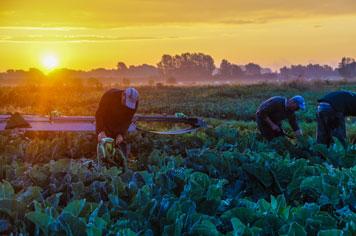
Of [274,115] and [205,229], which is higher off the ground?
[205,229]

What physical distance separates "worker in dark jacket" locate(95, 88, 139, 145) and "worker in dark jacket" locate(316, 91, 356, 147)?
381 cm

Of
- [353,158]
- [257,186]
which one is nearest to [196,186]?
[257,186]

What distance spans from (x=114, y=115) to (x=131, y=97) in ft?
1.74

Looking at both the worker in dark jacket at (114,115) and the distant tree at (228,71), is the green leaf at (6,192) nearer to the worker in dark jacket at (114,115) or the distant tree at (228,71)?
the worker in dark jacket at (114,115)

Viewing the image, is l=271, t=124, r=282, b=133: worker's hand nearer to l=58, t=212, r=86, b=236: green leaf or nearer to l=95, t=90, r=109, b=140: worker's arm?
l=95, t=90, r=109, b=140: worker's arm

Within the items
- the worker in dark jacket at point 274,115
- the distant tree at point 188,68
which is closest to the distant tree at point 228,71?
the distant tree at point 188,68

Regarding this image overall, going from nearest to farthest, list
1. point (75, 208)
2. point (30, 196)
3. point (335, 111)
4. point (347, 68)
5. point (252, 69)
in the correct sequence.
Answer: point (75, 208) < point (30, 196) < point (335, 111) < point (347, 68) < point (252, 69)

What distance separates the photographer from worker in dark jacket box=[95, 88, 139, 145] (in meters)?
9.62

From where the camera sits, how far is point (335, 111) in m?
11.4

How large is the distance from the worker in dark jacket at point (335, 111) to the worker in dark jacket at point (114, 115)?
12.5ft

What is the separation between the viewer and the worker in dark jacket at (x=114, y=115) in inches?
379

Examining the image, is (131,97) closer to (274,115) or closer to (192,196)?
(274,115)

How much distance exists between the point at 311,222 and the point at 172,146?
9396 millimetres

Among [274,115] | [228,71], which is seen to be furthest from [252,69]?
[274,115]
